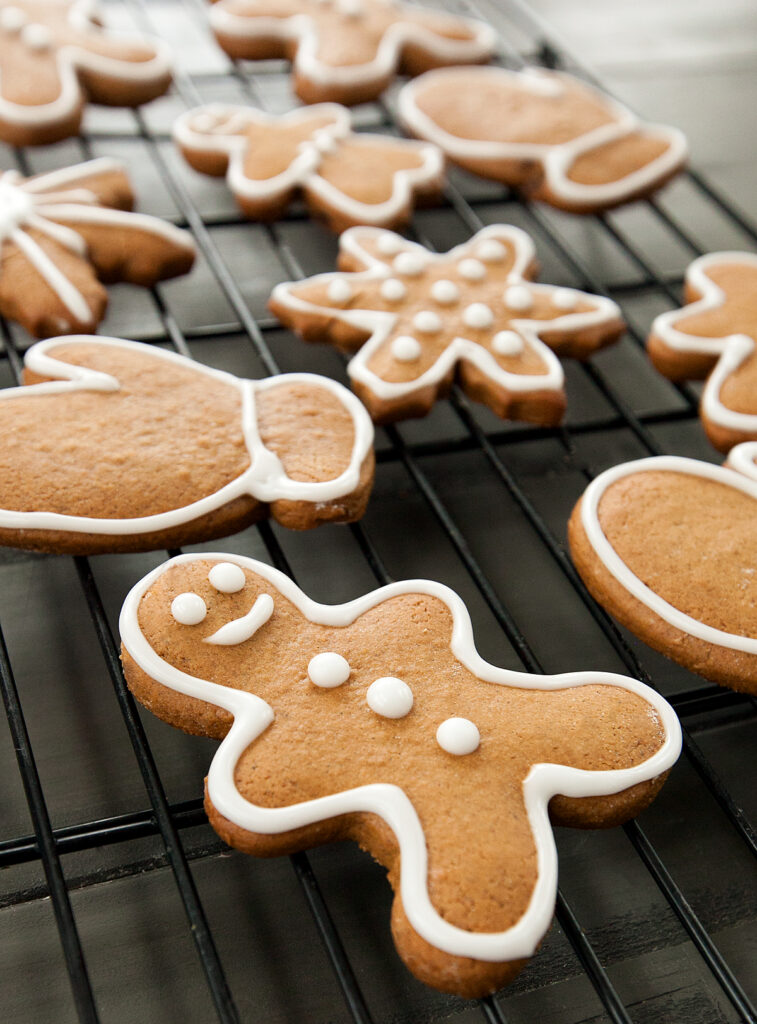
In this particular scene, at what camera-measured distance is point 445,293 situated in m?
1.23

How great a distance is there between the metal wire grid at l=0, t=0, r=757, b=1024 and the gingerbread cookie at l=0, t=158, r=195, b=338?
49 millimetres

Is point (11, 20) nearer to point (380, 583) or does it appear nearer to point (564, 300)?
point (564, 300)

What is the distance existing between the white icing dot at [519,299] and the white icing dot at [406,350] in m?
0.15

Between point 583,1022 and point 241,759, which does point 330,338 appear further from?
point 583,1022

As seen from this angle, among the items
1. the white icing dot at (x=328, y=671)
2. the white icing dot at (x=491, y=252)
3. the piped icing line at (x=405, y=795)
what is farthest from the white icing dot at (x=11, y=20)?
the white icing dot at (x=328, y=671)

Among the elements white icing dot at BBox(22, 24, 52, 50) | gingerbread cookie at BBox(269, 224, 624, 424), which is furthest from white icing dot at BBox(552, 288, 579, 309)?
white icing dot at BBox(22, 24, 52, 50)

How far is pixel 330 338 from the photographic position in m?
1.24

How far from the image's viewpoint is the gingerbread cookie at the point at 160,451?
958 millimetres

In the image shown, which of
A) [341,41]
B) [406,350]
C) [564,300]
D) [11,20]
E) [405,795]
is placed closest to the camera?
[405,795]

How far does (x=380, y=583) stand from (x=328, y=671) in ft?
0.70

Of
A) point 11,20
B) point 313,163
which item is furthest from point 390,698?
point 11,20

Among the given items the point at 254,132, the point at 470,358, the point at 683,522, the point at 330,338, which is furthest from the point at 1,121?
the point at 683,522

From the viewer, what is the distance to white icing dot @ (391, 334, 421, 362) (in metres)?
1.16

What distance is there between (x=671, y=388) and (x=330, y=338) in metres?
0.53
